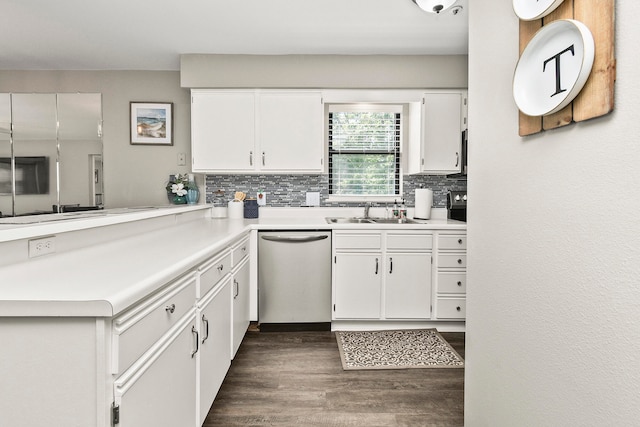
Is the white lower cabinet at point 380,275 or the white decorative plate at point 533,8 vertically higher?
the white decorative plate at point 533,8

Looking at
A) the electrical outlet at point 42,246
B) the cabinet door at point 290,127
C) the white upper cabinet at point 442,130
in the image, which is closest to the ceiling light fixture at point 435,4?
the white upper cabinet at point 442,130

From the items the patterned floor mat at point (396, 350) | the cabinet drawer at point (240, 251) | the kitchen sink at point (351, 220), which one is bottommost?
the patterned floor mat at point (396, 350)

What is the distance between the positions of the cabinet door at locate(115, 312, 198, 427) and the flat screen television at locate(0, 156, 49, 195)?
12.2 ft

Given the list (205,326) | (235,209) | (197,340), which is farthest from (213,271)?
(235,209)

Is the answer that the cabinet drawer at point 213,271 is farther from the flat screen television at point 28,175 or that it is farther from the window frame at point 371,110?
the flat screen television at point 28,175

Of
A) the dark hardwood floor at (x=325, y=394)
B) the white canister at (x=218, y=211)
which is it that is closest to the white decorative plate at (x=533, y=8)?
the dark hardwood floor at (x=325, y=394)

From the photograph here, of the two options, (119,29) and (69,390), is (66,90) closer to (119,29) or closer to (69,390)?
(119,29)

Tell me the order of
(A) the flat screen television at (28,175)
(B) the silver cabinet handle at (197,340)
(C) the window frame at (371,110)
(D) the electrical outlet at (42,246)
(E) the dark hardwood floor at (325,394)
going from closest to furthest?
(D) the electrical outlet at (42,246) → (B) the silver cabinet handle at (197,340) → (E) the dark hardwood floor at (325,394) → (C) the window frame at (371,110) → (A) the flat screen television at (28,175)

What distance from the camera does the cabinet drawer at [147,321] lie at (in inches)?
37.8

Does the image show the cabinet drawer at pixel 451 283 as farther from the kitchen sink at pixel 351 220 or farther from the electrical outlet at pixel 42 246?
the electrical outlet at pixel 42 246

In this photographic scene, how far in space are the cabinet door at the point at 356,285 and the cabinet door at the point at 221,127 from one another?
4.44ft

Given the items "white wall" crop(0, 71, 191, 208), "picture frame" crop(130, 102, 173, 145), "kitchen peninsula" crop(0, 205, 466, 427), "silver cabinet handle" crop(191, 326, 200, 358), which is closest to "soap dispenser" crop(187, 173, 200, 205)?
"white wall" crop(0, 71, 191, 208)

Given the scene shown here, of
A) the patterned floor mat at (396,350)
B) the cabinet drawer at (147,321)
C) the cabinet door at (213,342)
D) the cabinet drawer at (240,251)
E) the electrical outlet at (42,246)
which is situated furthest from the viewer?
the patterned floor mat at (396,350)

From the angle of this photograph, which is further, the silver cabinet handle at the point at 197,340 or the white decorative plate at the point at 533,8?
the silver cabinet handle at the point at 197,340
